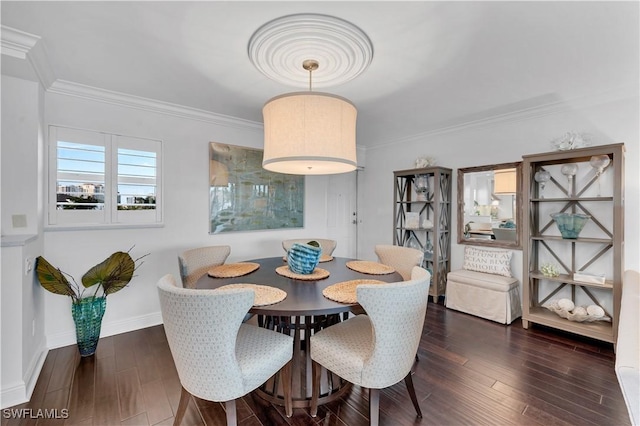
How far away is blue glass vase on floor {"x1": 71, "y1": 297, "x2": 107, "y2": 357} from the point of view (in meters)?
2.30

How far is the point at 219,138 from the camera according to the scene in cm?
344

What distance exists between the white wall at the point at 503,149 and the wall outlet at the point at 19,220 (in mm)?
4195

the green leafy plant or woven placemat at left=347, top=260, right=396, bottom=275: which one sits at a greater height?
woven placemat at left=347, top=260, right=396, bottom=275

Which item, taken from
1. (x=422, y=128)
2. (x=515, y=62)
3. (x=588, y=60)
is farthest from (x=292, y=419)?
(x=422, y=128)

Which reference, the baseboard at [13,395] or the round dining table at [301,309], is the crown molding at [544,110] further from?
the baseboard at [13,395]

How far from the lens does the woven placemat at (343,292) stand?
1555 mm

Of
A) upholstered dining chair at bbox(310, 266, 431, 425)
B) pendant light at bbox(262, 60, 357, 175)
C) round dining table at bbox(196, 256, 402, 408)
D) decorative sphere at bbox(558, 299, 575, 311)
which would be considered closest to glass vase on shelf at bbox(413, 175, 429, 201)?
decorative sphere at bbox(558, 299, 575, 311)

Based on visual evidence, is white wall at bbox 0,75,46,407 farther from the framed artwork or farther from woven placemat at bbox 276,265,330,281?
woven placemat at bbox 276,265,330,281

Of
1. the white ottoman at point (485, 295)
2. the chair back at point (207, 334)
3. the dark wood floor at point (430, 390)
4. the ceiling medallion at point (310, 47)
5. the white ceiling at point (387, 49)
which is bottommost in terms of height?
the dark wood floor at point (430, 390)

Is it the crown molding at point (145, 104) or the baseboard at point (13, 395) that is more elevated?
the crown molding at point (145, 104)

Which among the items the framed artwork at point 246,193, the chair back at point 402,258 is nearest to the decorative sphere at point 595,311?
the chair back at point 402,258

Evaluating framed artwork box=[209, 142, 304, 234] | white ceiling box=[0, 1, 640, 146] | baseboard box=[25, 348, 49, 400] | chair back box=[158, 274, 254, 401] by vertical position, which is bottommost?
baseboard box=[25, 348, 49, 400]

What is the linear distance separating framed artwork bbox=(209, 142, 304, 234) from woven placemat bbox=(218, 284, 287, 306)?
1798 millimetres

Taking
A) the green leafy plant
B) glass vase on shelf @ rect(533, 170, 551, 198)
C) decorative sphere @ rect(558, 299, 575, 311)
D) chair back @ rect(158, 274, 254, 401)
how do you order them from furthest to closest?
glass vase on shelf @ rect(533, 170, 551, 198)
decorative sphere @ rect(558, 299, 575, 311)
the green leafy plant
chair back @ rect(158, 274, 254, 401)
